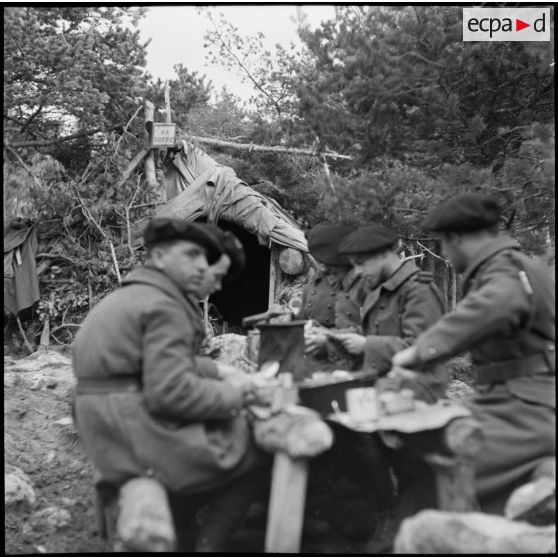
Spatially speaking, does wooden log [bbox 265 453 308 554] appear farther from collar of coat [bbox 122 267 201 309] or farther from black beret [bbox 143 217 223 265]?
black beret [bbox 143 217 223 265]

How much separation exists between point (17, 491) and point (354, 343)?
2666 mm

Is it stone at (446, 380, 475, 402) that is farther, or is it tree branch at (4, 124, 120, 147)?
tree branch at (4, 124, 120, 147)

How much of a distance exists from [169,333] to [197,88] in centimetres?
1081

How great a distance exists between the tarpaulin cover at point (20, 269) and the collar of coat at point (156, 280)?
809 centimetres

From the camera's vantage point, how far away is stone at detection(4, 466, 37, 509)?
4.68m

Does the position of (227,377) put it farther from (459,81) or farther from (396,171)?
(459,81)

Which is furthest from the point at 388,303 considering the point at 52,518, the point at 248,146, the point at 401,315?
the point at 248,146

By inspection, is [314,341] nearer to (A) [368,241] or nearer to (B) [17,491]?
(A) [368,241]

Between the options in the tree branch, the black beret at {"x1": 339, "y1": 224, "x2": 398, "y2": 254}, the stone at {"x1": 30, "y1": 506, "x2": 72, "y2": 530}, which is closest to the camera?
the black beret at {"x1": 339, "y1": 224, "x2": 398, "y2": 254}

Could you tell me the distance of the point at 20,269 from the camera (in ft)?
35.5

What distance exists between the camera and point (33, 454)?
6066 mm

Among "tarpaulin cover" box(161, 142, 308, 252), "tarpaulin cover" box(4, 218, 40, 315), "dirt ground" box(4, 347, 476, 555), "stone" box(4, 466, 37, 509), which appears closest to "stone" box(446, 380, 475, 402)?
"tarpaulin cover" box(161, 142, 308, 252)

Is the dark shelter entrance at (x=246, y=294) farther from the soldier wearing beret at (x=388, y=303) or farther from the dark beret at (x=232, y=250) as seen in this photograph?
the dark beret at (x=232, y=250)

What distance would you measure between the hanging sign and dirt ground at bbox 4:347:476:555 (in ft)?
13.7
